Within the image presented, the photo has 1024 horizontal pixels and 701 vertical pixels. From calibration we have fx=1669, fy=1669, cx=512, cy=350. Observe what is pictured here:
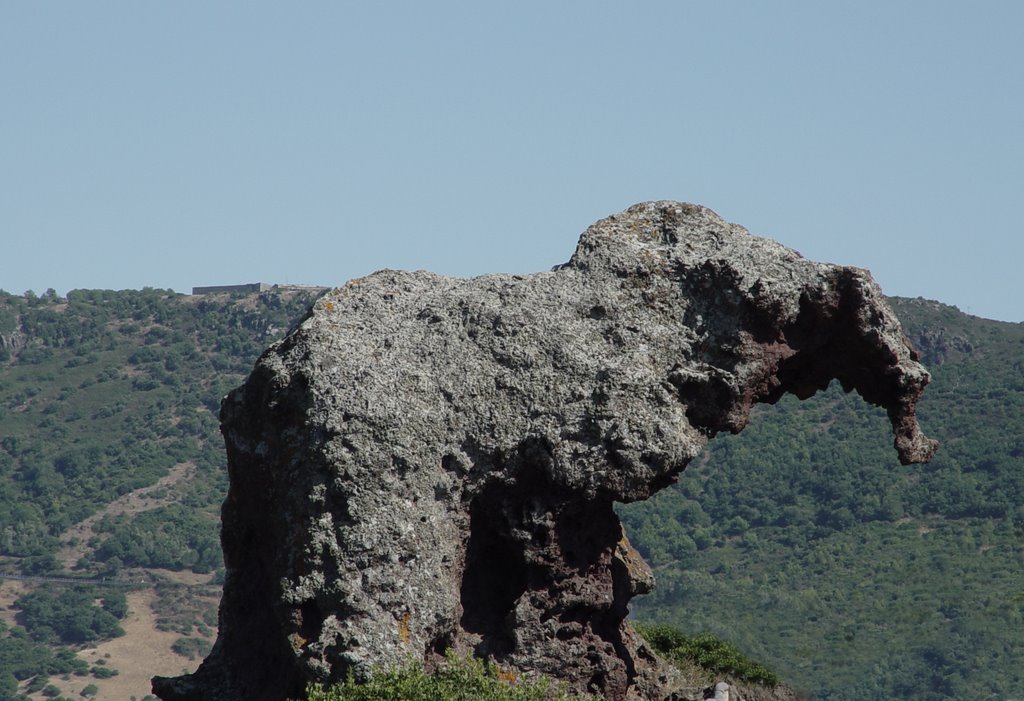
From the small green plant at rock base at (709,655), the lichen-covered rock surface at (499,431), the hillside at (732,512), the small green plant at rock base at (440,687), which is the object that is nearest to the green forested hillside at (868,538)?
the hillside at (732,512)

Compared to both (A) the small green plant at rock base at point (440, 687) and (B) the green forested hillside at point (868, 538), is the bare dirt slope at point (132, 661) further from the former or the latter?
(A) the small green plant at rock base at point (440, 687)

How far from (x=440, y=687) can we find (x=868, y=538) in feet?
170

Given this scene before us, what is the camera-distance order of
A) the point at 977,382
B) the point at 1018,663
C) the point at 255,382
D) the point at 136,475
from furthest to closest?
the point at 136,475, the point at 977,382, the point at 1018,663, the point at 255,382

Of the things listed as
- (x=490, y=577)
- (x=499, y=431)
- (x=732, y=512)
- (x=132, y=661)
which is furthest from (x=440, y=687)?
Result: (x=132, y=661)

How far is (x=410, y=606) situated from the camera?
651 inches

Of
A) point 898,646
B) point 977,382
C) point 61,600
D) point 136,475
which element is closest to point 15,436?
point 136,475

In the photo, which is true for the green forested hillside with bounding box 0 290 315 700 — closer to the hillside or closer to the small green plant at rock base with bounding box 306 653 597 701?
the hillside

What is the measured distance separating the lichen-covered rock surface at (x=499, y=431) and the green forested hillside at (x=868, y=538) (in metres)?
27.0

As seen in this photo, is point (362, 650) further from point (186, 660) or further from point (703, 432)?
point (186, 660)

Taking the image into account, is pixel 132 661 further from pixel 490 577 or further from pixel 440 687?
pixel 440 687

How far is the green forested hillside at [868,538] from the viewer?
51.3 metres

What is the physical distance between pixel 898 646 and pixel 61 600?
45451 mm

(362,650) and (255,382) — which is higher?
(255,382)

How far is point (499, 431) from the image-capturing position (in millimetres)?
17266
